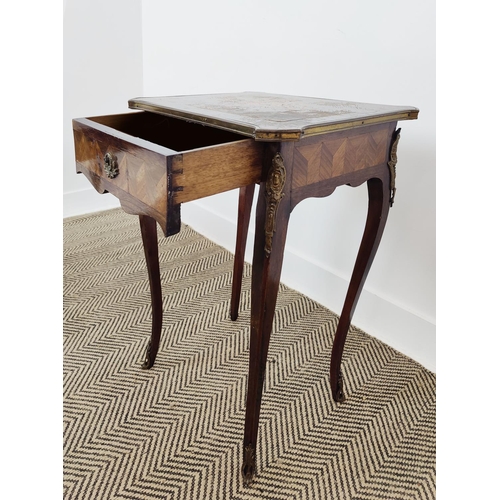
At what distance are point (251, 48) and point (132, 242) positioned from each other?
107 centimetres

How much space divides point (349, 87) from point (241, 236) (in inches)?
23.7

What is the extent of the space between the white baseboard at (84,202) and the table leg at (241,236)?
140 centimetres

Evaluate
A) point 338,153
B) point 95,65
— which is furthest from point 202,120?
point 95,65

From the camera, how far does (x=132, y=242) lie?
2.43 meters

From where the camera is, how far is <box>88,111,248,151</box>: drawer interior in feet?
3.97

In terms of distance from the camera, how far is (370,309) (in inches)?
67.6

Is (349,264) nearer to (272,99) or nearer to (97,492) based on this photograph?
(272,99)

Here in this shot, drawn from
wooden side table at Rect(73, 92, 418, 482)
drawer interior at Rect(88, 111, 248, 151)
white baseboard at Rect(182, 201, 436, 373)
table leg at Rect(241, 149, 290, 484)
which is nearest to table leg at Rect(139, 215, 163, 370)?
wooden side table at Rect(73, 92, 418, 482)

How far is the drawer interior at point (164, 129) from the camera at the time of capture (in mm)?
1210

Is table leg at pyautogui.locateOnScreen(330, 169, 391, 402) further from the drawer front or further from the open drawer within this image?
the drawer front

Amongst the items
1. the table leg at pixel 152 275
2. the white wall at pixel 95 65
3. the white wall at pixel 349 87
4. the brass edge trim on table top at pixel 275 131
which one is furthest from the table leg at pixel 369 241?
the white wall at pixel 95 65

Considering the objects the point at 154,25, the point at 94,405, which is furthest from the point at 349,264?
the point at 154,25

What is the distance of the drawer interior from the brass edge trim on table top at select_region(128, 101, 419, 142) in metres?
0.05

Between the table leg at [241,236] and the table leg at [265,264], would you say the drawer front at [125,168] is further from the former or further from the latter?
the table leg at [241,236]
